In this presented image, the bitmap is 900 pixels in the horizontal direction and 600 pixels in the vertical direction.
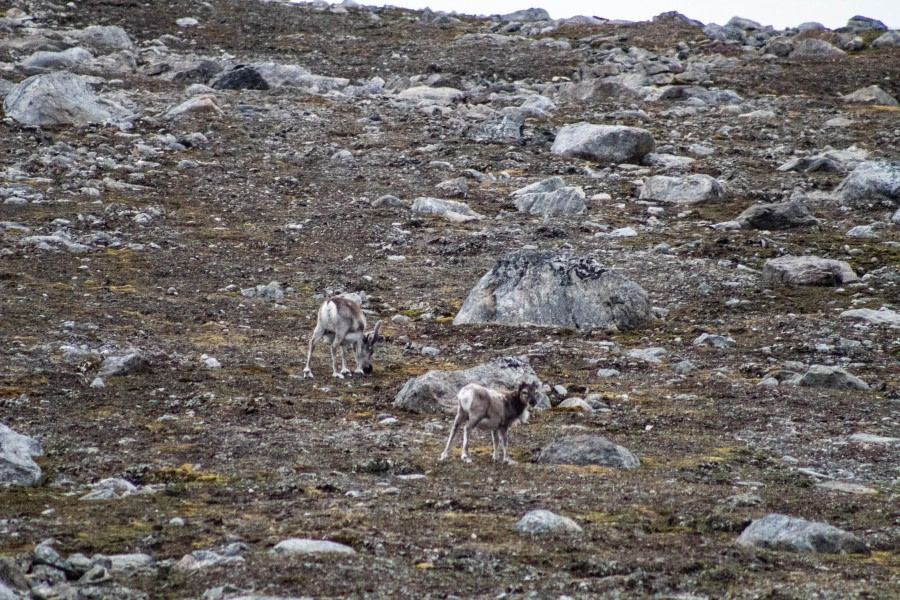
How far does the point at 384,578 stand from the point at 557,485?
13.1 ft

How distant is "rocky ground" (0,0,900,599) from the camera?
9.41 m

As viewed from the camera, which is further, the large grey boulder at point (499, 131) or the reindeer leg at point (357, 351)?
the large grey boulder at point (499, 131)

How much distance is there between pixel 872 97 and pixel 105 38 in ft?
124

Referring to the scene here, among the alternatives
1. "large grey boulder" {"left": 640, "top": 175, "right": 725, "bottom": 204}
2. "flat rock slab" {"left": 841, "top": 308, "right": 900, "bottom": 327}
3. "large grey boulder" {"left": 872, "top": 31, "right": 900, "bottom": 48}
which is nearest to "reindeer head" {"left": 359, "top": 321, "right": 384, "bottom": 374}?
"flat rock slab" {"left": 841, "top": 308, "right": 900, "bottom": 327}

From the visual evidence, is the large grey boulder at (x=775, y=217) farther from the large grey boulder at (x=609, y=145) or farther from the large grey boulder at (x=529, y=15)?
the large grey boulder at (x=529, y=15)

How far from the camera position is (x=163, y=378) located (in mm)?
16453

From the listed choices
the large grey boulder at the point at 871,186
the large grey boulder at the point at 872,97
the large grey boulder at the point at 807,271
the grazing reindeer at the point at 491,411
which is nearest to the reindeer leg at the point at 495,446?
the grazing reindeer at the point at 491,411

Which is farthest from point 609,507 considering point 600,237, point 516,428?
point 600,237

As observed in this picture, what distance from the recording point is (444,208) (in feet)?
105

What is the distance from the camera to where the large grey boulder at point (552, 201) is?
32.0 m

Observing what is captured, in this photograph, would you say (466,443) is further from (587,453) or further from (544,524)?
(544,524)

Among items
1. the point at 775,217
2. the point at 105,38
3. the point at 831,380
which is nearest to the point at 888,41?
the point at 775,217

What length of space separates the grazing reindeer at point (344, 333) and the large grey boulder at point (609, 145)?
2121cm

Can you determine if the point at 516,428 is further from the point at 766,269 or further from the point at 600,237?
the point at 600,237
